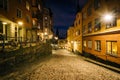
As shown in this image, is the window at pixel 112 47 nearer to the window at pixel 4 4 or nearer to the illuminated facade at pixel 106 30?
the illuminated facade at pixel 106 30

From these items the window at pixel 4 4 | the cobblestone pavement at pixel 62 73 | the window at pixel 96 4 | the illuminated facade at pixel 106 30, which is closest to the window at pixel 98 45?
the illuminated facade at pixel 106 30

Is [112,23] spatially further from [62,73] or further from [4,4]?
[4,4]

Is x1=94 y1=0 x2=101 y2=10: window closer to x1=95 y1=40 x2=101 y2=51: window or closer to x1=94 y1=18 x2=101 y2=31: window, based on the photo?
x1=94 y1=18 x2=101 y2=31: window

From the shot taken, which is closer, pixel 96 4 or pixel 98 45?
pixel 98 45

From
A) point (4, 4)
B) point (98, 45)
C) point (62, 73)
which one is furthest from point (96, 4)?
point (62, 73)

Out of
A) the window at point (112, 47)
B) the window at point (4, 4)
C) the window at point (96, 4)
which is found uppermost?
the window at point (96, 4)

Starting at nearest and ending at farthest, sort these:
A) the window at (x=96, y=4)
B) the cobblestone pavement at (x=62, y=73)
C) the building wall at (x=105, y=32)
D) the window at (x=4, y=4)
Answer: the cobblestone pavement at (x=62, y=73)
the building wall at (x=105, y=32)
the window at (x=4, y=4)
the window at (x=96, y=4)

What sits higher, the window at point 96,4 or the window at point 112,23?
the window at point 96,4

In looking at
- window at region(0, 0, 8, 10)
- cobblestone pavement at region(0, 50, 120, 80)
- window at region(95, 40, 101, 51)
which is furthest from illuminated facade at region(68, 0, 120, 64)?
window at region(0, 0, 8, 10)

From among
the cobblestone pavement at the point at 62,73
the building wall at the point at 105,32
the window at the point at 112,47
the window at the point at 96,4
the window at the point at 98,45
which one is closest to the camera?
the cobblestone pavement at the point at 62,73

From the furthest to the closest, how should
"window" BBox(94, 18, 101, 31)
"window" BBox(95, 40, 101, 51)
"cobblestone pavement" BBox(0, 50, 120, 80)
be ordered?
"window" BBox(94, 18, 101, 31)
"window" BBox(95, 40, 101, 51)
"cobblestone pavement" BBox(0, 50, 120, 80)

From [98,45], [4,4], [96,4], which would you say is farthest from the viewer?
[96,4]

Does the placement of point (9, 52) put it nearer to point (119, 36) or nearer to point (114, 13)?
point (119, 36)

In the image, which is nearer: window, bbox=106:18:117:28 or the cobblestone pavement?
the cobblestone pavement
